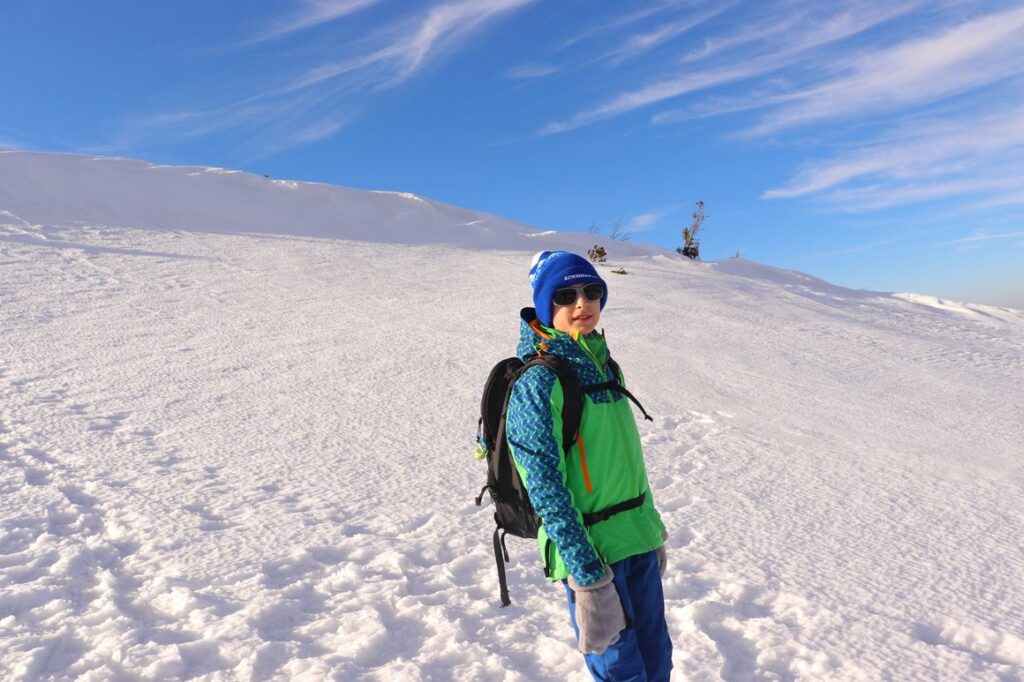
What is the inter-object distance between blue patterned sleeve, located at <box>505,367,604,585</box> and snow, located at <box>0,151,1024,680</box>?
1.07 metres

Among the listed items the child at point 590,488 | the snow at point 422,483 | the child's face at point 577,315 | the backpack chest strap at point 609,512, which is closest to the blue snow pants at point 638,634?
the child at point 590,488

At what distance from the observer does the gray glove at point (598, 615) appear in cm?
175

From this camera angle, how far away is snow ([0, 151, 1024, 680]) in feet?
9.16

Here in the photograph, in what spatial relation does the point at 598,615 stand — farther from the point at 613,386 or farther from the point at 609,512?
the point at 613,386

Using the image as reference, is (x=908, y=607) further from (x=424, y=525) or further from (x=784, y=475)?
(x=424, y=525)

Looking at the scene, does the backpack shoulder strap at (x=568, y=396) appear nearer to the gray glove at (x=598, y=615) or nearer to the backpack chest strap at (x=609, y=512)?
the backpack chest strap at (x=609, y=512)

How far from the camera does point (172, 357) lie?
6582mm

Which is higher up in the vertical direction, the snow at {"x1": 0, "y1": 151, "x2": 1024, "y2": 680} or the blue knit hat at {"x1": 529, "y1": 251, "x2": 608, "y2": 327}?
the blue knit hat at {"x1": 529, "y1": 251, "x2": 608, "y2": 327}

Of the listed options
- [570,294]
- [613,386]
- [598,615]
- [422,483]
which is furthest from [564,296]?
[422,483]

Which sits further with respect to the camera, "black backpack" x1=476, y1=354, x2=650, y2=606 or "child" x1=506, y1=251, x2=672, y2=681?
"black backpack" x1=476, y1=354, x2=650, y2=606

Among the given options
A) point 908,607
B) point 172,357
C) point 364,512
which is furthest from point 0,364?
point 908,607

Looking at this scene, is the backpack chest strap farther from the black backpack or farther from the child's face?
the child's face

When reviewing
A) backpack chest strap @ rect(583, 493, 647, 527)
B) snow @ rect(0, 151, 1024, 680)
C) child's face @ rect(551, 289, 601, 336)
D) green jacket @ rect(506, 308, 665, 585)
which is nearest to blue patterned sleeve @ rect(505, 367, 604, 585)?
green jacket @ rect(506, 308, 665, 585)

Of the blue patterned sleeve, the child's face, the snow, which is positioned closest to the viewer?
the blue patterned sleeve
